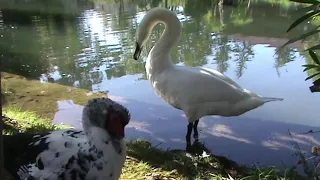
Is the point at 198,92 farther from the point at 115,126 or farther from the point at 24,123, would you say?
the point at 115,126

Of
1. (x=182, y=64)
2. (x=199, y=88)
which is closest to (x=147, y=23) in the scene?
(x=199, y=88)

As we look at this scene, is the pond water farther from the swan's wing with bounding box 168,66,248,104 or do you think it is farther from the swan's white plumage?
the swan's wing with bounding box 168,66,248,104

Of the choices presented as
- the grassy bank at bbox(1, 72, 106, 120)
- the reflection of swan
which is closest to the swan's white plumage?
the reflection of swan

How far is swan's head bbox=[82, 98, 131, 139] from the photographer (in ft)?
7.12

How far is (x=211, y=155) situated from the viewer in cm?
419

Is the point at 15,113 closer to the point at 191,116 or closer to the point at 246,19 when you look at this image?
the point at 191,116

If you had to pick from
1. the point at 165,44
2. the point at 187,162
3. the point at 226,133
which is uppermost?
the point at 165,44

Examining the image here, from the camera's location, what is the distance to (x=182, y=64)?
26.9 feet

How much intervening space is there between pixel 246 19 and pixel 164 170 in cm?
1202

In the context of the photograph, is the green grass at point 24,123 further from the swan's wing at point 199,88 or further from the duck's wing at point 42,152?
the duck's wing at point 42,152

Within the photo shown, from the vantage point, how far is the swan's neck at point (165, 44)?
4.62m

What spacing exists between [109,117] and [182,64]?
610 cm

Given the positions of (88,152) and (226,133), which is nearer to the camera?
(88,152)

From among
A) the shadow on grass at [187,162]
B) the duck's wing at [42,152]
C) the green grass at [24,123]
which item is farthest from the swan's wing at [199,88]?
the duck's wing at [42,152]
